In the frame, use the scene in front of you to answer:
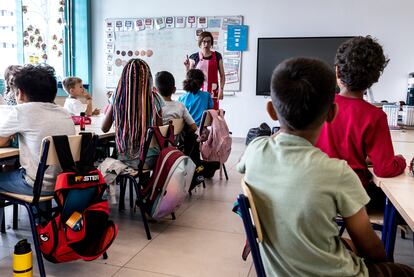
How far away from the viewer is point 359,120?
1.44 m

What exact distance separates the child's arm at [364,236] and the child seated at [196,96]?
2598mm

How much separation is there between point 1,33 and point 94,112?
2254 mm

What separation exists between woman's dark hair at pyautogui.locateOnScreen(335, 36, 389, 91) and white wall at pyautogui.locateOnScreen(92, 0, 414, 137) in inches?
174

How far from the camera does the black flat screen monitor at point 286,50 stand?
551 centimetres

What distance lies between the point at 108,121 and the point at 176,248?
950 mm

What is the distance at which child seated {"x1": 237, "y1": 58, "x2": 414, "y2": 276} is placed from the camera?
90 centimetres

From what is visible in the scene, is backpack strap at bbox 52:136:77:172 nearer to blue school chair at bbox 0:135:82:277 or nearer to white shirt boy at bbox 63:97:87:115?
blue school chair at bbox 0:135:82:277

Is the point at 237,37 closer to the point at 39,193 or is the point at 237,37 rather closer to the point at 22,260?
the point at 39,193

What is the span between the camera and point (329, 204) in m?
0.90

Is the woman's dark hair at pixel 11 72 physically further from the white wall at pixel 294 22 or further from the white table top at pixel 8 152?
the white wall at pixel 294 22

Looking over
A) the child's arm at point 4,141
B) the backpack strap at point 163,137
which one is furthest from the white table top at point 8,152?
the backpack strap at point 163,137

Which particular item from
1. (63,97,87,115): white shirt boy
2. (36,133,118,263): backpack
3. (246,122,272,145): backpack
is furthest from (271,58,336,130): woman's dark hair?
(246,122,272,145): backpack

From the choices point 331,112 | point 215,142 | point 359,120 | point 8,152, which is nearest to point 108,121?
point 8,152

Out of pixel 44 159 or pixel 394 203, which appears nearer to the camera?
pixel 394 203
